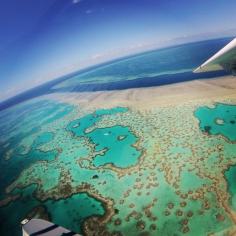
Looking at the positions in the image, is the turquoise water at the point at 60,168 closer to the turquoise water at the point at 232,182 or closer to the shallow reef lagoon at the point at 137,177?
the shallow reef lagoon at the point at 137,177

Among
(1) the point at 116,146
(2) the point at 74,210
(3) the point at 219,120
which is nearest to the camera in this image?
(2) the point at 74,210

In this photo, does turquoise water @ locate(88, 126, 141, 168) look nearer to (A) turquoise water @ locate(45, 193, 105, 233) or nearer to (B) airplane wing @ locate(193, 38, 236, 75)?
(A) turquoise water @ locate(45, 193, 105, 233)

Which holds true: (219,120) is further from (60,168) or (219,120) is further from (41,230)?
(41,230)

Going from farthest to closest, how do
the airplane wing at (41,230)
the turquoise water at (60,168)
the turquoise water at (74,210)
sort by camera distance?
the turquoise water at (60,168)
the turquoise water at (74,210)
the airplane wing at (41,230)

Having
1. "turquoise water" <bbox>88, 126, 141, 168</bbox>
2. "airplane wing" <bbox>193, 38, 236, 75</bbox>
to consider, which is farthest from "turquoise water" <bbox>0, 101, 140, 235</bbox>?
"airplane wing" <bbox>193, 38, 236, 75</bbox>

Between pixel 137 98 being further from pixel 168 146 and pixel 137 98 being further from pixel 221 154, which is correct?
pixel 221 154

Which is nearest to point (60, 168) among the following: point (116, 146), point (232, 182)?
point (116, 146)

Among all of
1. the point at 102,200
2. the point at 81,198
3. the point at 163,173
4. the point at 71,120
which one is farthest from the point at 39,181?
the point at 71,120

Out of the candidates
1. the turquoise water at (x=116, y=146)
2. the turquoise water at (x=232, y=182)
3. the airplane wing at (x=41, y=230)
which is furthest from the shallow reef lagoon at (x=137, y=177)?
the airplane wing at (x=41, y=230)
